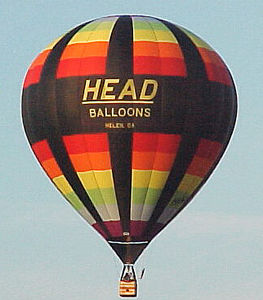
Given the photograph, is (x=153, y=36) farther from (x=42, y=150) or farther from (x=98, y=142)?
(x=42, y=150)

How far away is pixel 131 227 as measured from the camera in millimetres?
137625

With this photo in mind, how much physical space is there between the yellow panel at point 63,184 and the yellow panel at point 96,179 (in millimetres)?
759

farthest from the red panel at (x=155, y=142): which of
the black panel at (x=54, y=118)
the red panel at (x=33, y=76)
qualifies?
the red panel at (x=33, y=76)

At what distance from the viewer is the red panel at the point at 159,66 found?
137 metres

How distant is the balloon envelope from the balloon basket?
0.47 m

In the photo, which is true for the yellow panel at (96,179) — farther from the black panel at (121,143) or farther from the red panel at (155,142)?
the red panel at (155,142)

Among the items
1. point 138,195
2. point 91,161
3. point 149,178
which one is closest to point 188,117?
point 149,178

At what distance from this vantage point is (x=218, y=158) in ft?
457

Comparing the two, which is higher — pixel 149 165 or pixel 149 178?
pixel 149 165

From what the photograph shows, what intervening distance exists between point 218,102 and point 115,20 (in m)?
4.12

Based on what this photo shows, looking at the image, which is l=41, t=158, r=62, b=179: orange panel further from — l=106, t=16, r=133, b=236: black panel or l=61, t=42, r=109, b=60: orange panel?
l=61, t=42, r=109, b=60: orange panel

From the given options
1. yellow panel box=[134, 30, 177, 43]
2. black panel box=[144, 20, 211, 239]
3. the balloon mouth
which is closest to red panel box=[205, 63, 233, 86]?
black panel box=[144, 20, 211, 239]

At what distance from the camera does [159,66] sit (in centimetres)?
13725

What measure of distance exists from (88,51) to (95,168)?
365cm
